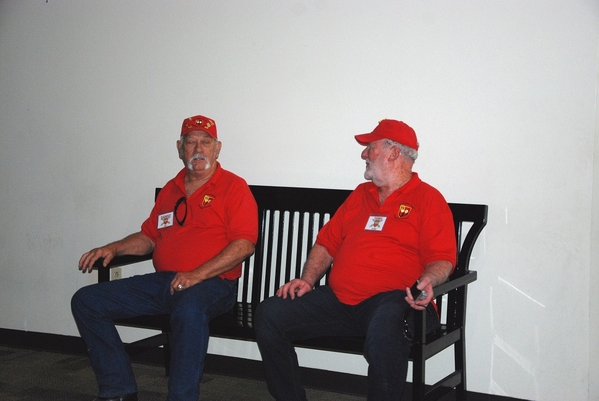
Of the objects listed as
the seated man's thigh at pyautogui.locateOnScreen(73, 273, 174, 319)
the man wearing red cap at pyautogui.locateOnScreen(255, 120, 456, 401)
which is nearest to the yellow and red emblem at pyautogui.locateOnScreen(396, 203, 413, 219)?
the man wearing red cap at pyautogui.locateOnScreen(255, 120, 456, 401)

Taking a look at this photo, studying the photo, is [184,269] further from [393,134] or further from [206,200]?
[393,134]

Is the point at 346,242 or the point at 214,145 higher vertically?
the point at 214,145

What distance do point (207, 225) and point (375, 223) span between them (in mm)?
814

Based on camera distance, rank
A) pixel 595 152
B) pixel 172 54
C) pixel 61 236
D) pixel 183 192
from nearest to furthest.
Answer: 1. pixel 595 152
2. pixel 183 192
3. pixel 172 54
4. pixel 61 236

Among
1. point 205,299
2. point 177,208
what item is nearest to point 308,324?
point 205,299

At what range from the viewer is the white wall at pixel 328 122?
9.32 ft

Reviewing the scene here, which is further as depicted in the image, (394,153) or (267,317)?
(394,153)

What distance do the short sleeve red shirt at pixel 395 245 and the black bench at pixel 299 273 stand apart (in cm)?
18

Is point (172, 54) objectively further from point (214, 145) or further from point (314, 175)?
point (314, 175)

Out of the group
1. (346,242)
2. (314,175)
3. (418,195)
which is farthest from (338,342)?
(314,175)

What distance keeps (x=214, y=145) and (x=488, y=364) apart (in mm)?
1676

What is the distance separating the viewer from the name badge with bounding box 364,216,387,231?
274 cm

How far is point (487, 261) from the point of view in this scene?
300 cm

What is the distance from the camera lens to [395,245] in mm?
2693
